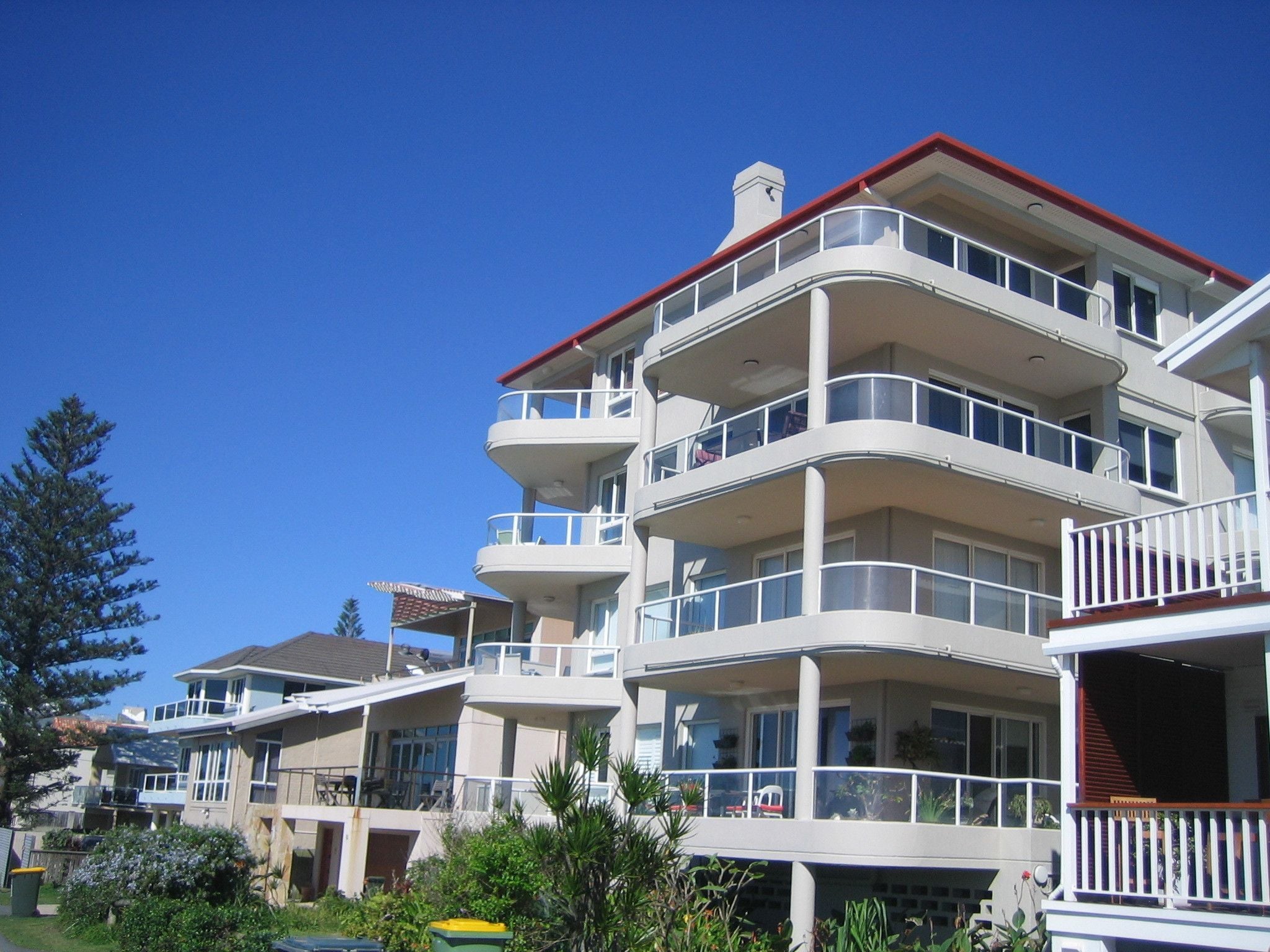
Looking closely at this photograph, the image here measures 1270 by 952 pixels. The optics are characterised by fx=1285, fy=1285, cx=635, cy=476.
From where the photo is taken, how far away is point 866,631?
19609 mm

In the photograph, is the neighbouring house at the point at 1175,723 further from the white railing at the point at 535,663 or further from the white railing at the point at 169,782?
the white railing at the point at 169,782

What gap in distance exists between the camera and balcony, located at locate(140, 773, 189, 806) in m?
50.1

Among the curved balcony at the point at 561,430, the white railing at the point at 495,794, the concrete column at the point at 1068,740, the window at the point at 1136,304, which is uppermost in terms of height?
the window at the point at 1136,304

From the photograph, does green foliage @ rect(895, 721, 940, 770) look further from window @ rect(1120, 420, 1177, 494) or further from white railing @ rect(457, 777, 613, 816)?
window @ rect(1120, 420, 1177, 494)

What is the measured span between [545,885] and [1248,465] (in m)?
19.3

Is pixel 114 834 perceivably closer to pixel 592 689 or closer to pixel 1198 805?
pixel 592 689

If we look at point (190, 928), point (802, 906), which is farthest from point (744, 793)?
point (190, 928)

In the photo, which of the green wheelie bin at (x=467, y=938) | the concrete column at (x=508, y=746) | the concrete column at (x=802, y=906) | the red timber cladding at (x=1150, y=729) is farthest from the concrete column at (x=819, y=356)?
the concrete column at (x=508, y=746)

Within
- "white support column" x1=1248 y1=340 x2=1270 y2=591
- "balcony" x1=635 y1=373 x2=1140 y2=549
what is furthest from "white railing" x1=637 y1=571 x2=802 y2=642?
"white support column" x1=1248 y1=340 x2=1270 y2=591

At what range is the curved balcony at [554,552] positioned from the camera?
93.4 feet

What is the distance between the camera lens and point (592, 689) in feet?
86.8

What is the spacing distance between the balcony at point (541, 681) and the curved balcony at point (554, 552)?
169 cm

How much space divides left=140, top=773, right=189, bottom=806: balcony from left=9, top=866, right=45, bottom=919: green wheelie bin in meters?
21.2

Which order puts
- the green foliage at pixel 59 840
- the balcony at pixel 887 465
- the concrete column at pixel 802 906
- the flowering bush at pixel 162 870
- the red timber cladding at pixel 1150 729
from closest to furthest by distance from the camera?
the red timber cladding at pixel 1150 729, the concrete column at pixel 802 906, the balcony at pixel 887 465, the flowering bush at pixel 162 870, the green foliage at pixel 59 840
